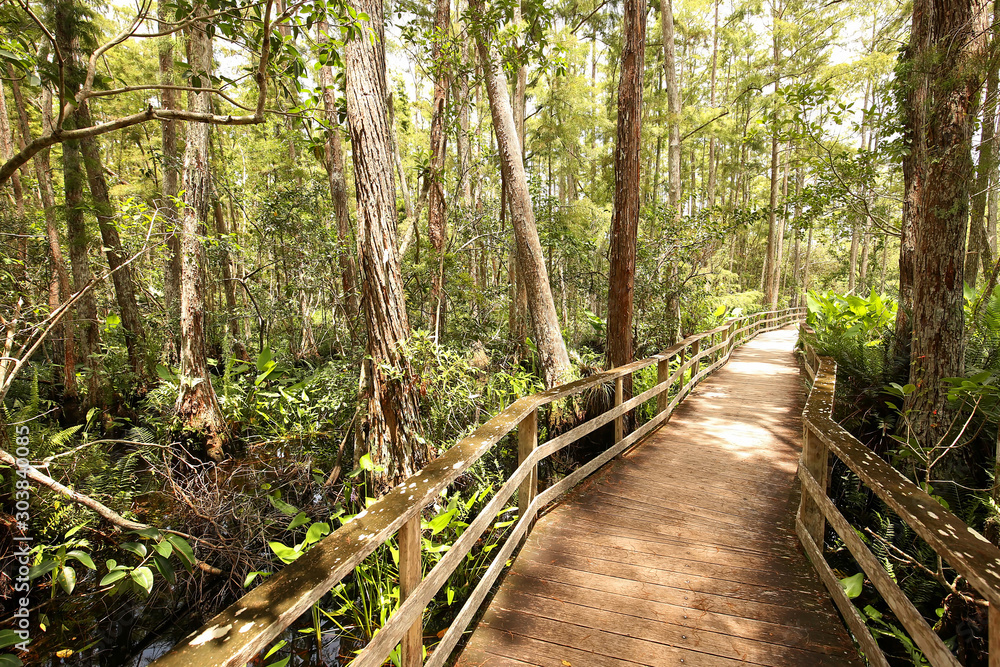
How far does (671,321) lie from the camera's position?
10.8 metres

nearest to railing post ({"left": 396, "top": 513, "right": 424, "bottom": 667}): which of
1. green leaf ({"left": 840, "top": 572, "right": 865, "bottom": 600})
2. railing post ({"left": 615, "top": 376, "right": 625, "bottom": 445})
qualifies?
green leaf ({"left": 840, "top": 572, "right": 865, "bottom": 600})

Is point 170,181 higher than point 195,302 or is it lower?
higher

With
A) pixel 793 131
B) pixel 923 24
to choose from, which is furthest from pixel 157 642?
pixel 793 131

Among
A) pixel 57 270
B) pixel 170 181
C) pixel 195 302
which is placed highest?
pixel 170 181

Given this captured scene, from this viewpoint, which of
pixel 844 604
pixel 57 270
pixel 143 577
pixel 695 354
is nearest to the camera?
pixel 844 604

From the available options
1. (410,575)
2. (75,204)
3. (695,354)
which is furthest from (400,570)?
(75,204)

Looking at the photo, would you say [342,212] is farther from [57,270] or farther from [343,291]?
[57,270]

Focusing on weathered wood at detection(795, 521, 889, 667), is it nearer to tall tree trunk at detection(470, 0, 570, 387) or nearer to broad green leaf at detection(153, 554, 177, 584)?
broad green leaf at detection(153, 554, 177, 584)

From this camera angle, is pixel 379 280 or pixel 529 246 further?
pixel 529 246

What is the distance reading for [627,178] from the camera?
18.8 feet

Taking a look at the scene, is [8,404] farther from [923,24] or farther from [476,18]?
[923,24]

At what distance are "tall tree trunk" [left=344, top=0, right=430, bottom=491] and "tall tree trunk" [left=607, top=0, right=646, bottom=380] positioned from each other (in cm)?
290

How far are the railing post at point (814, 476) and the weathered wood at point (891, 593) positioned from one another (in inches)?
2.7

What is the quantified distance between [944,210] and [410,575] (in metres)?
4.96
